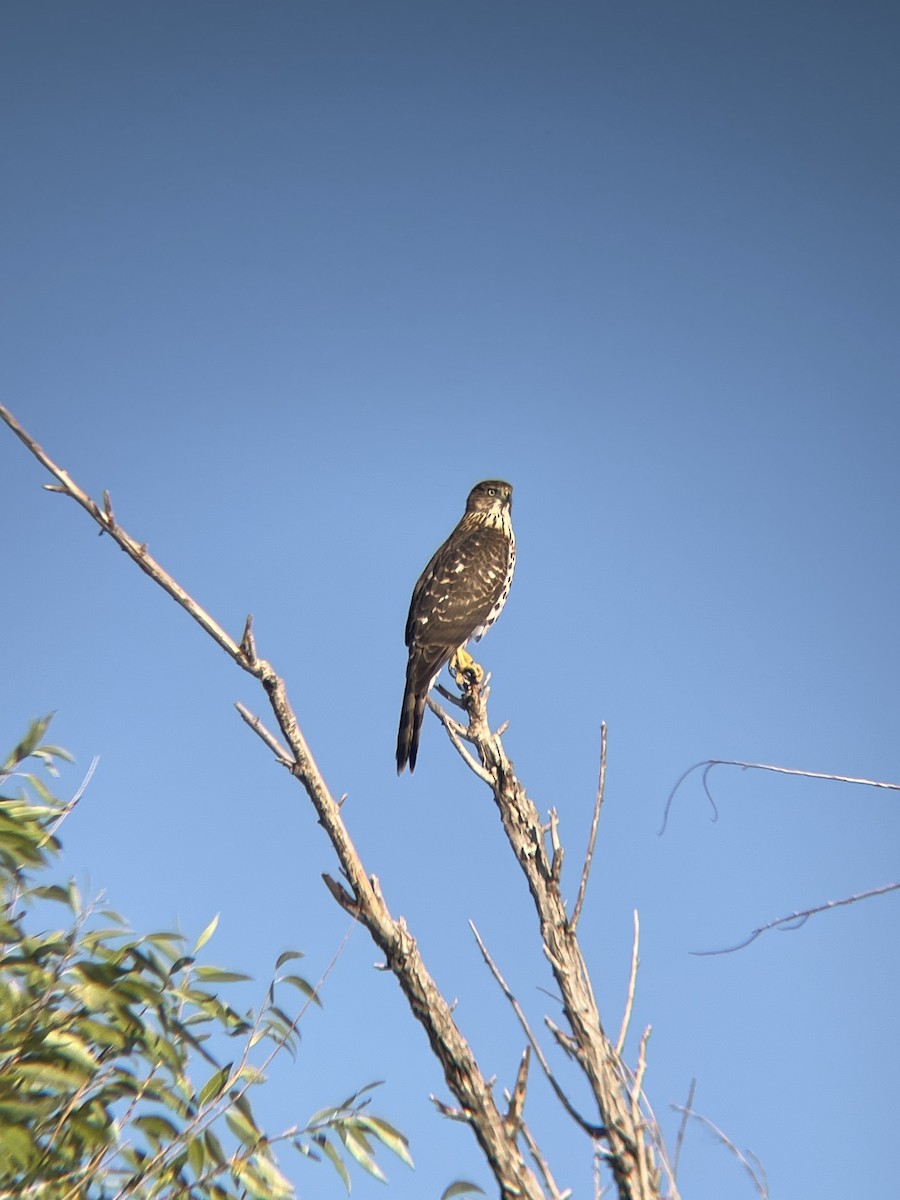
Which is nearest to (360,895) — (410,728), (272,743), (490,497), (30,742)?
(272,743)

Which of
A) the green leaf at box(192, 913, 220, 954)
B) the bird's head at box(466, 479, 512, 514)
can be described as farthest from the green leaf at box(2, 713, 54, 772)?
the bird's head at box(466, 479, 512, 514)

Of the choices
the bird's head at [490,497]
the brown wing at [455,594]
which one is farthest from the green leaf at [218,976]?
the bird's head at [490,497]

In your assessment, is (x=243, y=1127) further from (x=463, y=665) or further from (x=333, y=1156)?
(x=463, y=665)

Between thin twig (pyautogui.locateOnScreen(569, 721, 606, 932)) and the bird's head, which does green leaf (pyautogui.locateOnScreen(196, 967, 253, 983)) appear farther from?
the bird's head

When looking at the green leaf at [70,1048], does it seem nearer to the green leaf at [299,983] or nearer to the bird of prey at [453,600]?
the green leaf at [299,983]

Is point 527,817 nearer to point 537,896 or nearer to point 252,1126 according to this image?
point 537,896

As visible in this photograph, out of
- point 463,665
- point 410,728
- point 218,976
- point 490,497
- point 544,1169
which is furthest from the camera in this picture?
point 490,497

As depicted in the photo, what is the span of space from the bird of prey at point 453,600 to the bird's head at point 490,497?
3 centimetres

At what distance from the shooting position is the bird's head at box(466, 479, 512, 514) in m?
8.46

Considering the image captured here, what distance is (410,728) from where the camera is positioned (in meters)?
5.49

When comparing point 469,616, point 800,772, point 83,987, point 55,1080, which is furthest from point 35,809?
point 469,616

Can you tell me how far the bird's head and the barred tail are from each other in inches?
116

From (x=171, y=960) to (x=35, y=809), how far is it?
64 cm

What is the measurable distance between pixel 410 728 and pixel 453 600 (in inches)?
56.9
